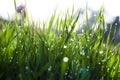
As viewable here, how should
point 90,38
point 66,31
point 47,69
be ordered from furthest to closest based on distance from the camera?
1. point 90,38
2. point 66,31
3. point 47,69

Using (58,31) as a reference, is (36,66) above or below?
below

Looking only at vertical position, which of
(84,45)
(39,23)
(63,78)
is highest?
(39,23)

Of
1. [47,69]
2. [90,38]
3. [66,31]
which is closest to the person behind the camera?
[47,69]

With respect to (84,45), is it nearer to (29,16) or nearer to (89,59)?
(89,59)

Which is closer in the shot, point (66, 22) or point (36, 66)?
point (36, 66)

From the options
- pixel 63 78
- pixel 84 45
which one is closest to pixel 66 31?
pixel 84 45

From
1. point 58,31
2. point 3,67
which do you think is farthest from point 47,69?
point 58,31
